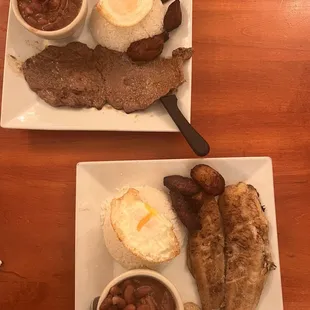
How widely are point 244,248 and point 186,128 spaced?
0.31 metres

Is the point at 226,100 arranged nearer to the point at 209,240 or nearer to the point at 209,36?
the point at 209,36

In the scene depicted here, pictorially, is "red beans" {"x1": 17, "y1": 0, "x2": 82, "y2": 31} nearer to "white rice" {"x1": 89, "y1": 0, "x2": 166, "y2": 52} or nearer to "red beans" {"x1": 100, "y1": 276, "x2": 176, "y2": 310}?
"white rice" {"x1": 89, "y1": 0, "x2": 166, "y2": 52}

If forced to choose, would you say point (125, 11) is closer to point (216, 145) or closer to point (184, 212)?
point (216, 145)

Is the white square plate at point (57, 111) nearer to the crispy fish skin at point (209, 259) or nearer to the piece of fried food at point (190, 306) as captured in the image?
the crispy fish skin at point (209, 259)

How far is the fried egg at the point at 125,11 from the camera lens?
120cm

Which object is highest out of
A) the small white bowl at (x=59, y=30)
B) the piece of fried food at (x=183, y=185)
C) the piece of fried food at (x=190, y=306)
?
the small white bowl at (x=59, y=30)

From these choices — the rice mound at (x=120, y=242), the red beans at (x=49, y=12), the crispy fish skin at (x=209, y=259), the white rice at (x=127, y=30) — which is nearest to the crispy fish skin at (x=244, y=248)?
the crispy fish skin at (x=209, y=259)

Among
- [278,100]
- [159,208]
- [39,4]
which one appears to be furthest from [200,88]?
[39,4]

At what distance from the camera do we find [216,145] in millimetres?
1253

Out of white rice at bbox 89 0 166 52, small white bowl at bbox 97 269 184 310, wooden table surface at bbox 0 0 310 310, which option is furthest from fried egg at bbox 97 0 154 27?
small white bowl at bbox 97 269 184 310

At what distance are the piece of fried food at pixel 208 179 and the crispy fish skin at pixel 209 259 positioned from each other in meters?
0.05

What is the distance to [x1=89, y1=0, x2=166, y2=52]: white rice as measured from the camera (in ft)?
4.02

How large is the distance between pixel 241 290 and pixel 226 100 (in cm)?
48

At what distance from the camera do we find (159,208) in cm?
117
